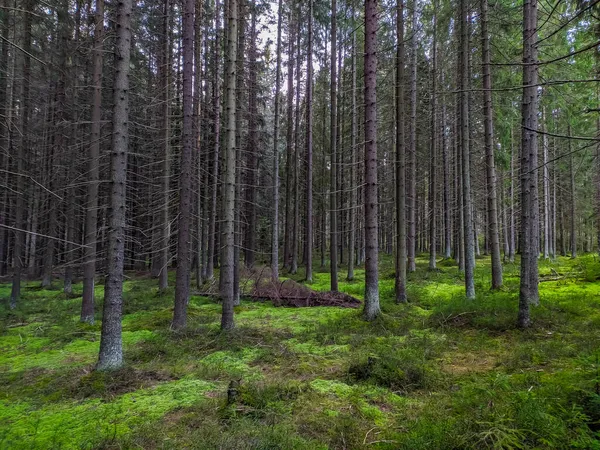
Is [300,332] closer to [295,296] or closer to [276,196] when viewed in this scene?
[295,296]

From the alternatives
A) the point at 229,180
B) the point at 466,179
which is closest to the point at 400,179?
the point at 466,179

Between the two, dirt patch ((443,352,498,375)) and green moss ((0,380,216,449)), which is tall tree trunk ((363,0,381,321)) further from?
green moss ((0,380,216,449))

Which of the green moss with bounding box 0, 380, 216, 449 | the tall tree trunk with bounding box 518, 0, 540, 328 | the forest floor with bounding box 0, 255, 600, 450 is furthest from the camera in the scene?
the tall tree trunk with bounding box 518, 0, 540, 328

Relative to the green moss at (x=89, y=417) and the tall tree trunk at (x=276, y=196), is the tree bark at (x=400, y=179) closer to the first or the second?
the tall tree trunk at (x=276, y=196)

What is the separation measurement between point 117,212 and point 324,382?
15.1 feet

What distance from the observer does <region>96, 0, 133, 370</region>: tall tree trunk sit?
611 centimetres

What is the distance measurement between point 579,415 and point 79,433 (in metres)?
5.36

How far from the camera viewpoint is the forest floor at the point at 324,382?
11.6 feet

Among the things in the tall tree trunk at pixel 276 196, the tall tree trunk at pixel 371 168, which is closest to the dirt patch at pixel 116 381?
the tall tree trunk at pixel 371 168

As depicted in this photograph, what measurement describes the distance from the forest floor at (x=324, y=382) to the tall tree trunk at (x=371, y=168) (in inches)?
31.1

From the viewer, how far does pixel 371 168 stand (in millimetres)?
9484

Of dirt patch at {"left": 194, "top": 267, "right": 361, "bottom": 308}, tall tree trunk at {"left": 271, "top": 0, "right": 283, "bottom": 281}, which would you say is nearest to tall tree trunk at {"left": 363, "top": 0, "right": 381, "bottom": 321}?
dirt patch at {"left": 194, "top": 267, "right": 361, "bottom": 308}

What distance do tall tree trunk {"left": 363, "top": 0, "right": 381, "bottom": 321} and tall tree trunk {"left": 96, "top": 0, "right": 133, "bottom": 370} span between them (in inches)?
234

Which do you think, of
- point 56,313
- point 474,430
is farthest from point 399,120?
point 56,313
